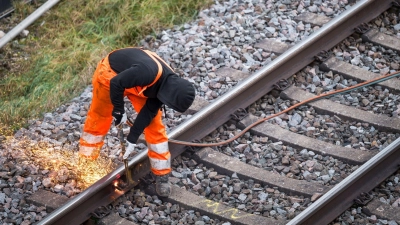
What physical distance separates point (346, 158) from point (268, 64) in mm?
1376

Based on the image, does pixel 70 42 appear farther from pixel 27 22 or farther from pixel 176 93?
pixel 176 93

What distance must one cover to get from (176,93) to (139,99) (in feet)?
1.82

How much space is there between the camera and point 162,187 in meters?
6.90

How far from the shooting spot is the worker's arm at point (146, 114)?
6.54m

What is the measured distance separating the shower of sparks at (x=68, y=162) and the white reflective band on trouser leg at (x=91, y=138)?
25cm

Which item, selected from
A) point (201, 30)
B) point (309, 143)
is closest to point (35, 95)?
point (201, 30)

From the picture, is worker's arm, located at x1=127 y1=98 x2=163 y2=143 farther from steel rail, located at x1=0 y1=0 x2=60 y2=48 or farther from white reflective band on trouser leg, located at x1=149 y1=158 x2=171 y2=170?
steel rail, located at x1=0 y1=0 x2=60 y2=48

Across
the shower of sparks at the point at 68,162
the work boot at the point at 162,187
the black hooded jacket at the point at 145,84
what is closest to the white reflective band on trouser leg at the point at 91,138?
the shower of sparks at the point at 68,162

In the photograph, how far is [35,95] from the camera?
27.4ft

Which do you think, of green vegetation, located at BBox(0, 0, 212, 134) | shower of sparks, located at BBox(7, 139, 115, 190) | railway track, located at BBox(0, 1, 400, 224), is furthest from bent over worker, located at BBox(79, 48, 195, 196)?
green vegetation, located at BBox(0, 0, 212, 134)

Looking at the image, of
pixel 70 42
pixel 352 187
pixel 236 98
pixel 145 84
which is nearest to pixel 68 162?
pixel 145 84

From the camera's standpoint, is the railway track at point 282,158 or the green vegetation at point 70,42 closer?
the railway track at point 282,158

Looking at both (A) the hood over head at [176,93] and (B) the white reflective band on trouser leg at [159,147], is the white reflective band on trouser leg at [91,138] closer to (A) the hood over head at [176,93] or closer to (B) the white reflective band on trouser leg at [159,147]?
(B) the white reflective band on trouser leg at [159,147]

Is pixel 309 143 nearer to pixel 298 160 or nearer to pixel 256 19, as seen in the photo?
pixel 298 160
